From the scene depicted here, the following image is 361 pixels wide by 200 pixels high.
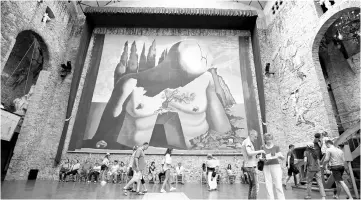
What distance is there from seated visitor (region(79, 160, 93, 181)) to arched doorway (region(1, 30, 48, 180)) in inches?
151

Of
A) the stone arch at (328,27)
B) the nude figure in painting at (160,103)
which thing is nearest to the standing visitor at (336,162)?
the stone arch at (328,27)

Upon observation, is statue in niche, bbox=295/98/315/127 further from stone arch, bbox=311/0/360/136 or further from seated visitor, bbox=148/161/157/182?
seated visitor, bbox=148/161/157/182

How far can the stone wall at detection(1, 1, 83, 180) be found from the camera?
7.96 metres

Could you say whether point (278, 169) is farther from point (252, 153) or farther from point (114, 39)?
point (114, 39)

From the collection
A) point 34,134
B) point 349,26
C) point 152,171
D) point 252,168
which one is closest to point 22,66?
point 34,134

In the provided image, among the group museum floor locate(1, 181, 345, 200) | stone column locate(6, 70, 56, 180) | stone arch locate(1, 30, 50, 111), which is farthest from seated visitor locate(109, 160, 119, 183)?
stone arch locate(1, 30, 50, 111)

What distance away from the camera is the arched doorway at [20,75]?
9.85 meters

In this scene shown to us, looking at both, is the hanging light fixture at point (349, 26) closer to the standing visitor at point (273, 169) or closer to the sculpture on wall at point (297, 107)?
the sculpture on wall at point (297, 107)

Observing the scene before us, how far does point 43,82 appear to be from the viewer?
1041 cm

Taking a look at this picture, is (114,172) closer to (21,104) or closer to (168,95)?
(168,95)

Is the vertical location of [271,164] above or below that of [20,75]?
below

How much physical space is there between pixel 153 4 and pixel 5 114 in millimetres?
10761

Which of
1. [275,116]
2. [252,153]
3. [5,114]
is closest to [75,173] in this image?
[5,114]

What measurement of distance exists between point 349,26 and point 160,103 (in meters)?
9.11
